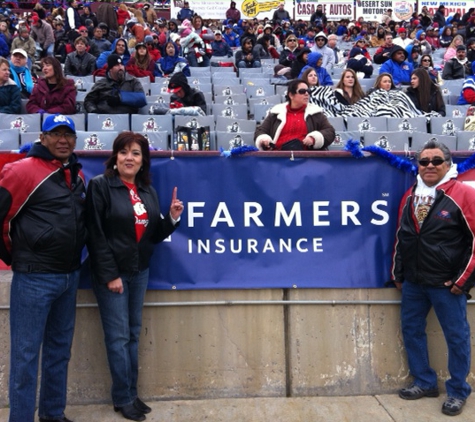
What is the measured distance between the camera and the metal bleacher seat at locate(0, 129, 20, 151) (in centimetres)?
797

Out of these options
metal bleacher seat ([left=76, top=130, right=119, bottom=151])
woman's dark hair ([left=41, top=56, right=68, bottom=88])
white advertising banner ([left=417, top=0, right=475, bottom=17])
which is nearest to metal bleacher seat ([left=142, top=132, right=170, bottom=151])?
metal bleacher seat ([left=76, top=130, right=119, bottom=151])

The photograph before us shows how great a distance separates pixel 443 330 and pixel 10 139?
5732 millimetres

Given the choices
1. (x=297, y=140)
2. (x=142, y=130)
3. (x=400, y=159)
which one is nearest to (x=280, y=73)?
(x=142, y=130)

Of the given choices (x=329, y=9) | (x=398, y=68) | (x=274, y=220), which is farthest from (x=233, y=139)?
(x=329, y=9)

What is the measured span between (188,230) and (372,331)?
1446 millimetres

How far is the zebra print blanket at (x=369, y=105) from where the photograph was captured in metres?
9.45

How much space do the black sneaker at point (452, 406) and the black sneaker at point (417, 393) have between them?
179mm

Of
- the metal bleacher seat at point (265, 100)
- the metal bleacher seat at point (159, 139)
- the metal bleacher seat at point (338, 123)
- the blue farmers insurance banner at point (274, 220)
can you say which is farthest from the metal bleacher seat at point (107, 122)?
the blue farmers insurance banner at point (274, 220)

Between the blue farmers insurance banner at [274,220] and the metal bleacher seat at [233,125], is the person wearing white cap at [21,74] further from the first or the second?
the blue farmers insurance banner at [274,220]

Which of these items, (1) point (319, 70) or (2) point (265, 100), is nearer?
(2) point (265, 100)

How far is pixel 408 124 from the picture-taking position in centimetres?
917

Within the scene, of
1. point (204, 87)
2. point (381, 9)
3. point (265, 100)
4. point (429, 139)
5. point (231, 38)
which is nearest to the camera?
point (429, 139)

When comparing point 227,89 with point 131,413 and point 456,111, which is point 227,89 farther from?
point 131,413

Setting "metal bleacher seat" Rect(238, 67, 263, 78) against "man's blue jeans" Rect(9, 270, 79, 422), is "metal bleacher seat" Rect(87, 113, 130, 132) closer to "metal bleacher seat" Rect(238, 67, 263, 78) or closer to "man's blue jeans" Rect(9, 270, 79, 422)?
"man's blue jeans" Rect(9, 270, 79, 422)
